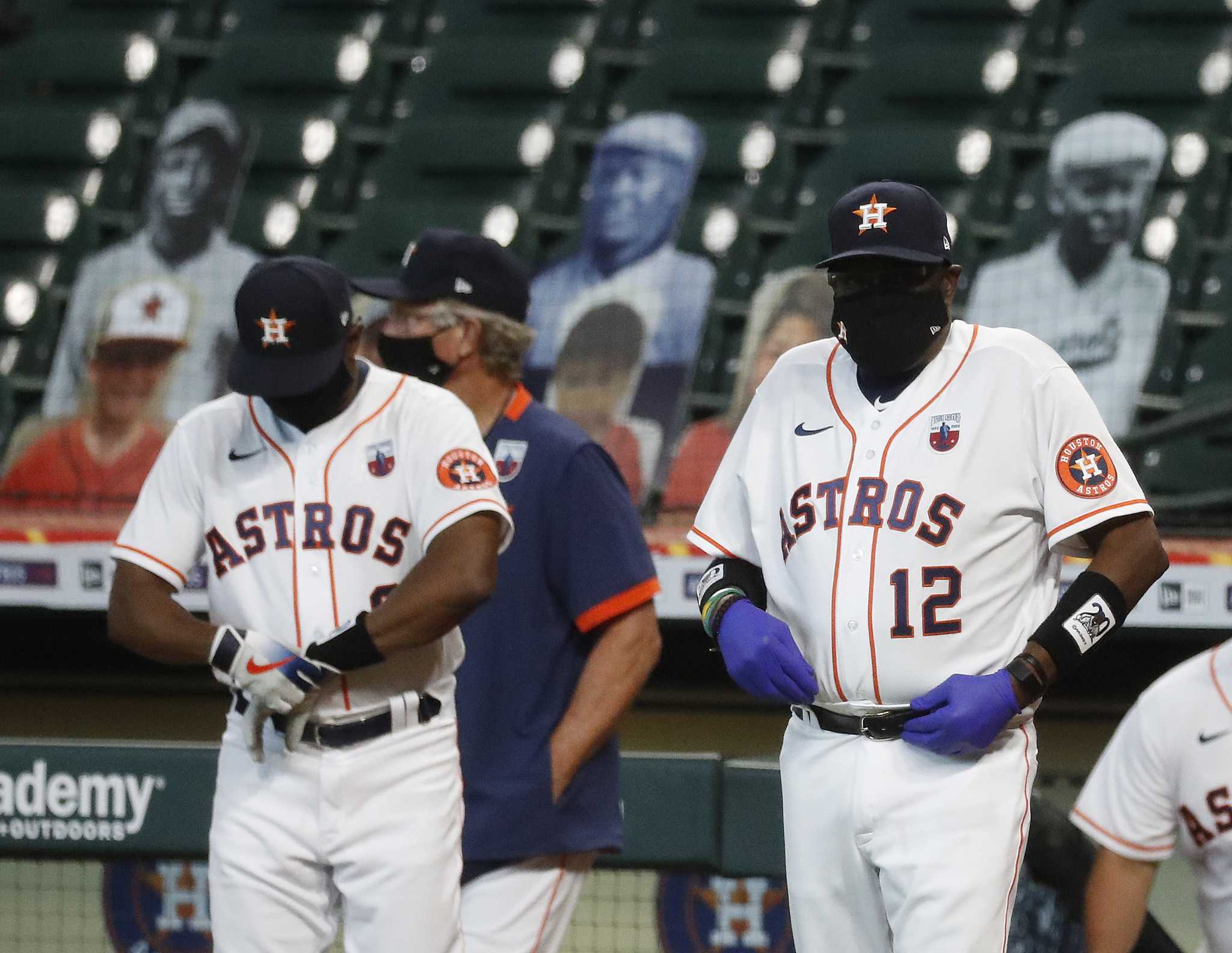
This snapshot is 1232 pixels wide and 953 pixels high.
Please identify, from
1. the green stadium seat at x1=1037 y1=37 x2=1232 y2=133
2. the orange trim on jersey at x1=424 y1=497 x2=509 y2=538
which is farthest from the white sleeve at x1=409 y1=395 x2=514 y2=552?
the green stadium seat at x1=1037 y1=37 x2=1232 y2=133

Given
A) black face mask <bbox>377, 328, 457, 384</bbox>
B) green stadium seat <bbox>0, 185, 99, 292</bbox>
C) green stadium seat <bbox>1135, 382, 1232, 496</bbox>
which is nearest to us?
black face mask <bbox>377, 328, 457, 384</bbox>

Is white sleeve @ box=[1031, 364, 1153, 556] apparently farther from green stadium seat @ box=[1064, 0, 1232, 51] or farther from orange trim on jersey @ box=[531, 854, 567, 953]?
green stadium seat @ box=[1064, 0, 1232, 51]

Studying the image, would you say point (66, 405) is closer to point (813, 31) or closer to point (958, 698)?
point (813, 31)

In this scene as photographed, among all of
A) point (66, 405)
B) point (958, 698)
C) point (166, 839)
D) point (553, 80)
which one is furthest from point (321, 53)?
point (958, 698)

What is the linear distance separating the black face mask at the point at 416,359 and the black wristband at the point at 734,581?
1.94ft

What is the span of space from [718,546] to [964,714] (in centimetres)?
43

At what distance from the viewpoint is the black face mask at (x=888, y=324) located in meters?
2.03

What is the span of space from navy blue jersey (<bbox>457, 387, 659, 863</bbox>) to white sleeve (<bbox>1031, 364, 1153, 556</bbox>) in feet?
2.25

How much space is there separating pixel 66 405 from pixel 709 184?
90.7 inches

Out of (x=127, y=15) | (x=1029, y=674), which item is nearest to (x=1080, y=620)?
(x=1029, y=674)

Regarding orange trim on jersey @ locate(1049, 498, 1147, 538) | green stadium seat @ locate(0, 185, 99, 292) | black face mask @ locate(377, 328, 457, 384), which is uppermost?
green stadium seat @ locate(0, 185, 99, 292)

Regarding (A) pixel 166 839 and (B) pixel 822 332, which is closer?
(A) pixel 166 839

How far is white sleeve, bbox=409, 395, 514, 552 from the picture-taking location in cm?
217

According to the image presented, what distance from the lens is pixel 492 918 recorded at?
239 cm
